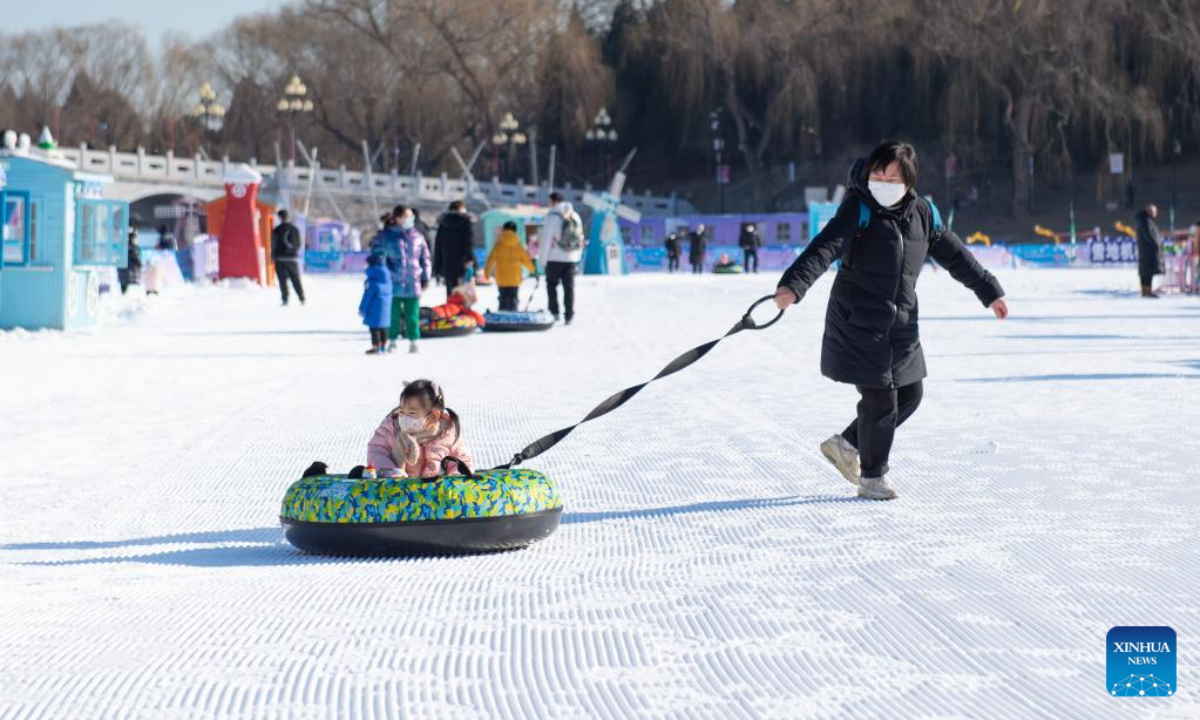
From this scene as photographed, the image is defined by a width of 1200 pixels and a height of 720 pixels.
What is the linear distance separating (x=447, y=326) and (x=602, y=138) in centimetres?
4423

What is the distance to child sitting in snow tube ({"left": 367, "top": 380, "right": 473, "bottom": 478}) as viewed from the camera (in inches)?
205

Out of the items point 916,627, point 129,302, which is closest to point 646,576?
point 916,627

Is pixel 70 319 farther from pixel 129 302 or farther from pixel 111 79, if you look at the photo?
pixel 111 79

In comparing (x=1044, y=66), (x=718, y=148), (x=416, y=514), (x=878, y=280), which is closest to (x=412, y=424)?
(x=416, y=514)

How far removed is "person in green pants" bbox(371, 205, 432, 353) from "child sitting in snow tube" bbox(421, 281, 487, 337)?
4.64 ft

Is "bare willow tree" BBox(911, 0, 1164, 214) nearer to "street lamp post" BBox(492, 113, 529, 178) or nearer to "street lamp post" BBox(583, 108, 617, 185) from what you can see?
"street lamp post" BBox(583, 108, 617, 185)

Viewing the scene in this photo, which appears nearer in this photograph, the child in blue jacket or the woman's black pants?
the woman's black pants

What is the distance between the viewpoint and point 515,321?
16625 mm

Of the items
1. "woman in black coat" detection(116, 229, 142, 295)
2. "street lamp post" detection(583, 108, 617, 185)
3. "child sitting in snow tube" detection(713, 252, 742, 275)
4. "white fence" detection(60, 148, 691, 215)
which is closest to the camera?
"woman in black coat" detection(116, 229, 142, 295)

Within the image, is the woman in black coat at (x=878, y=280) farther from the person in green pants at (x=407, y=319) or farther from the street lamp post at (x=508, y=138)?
the street lamp post at (x=508, y=138)

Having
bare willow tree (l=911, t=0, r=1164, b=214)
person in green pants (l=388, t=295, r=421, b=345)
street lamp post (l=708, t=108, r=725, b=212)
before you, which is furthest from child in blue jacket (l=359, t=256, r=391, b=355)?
street lamp post (l=708, t=108, r=725, b=212)

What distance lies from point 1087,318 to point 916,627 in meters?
15.8

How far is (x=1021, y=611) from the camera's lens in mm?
4062

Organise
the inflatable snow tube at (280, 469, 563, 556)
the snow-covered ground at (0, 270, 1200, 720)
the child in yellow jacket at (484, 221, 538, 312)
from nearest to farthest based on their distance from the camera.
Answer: the snow-covered ground at (0, 270, 1200, 720) < the inflatable snow tube at (280, 469, 563, 556) < the child in yellow jacket at (484, 221, 538, 312)
